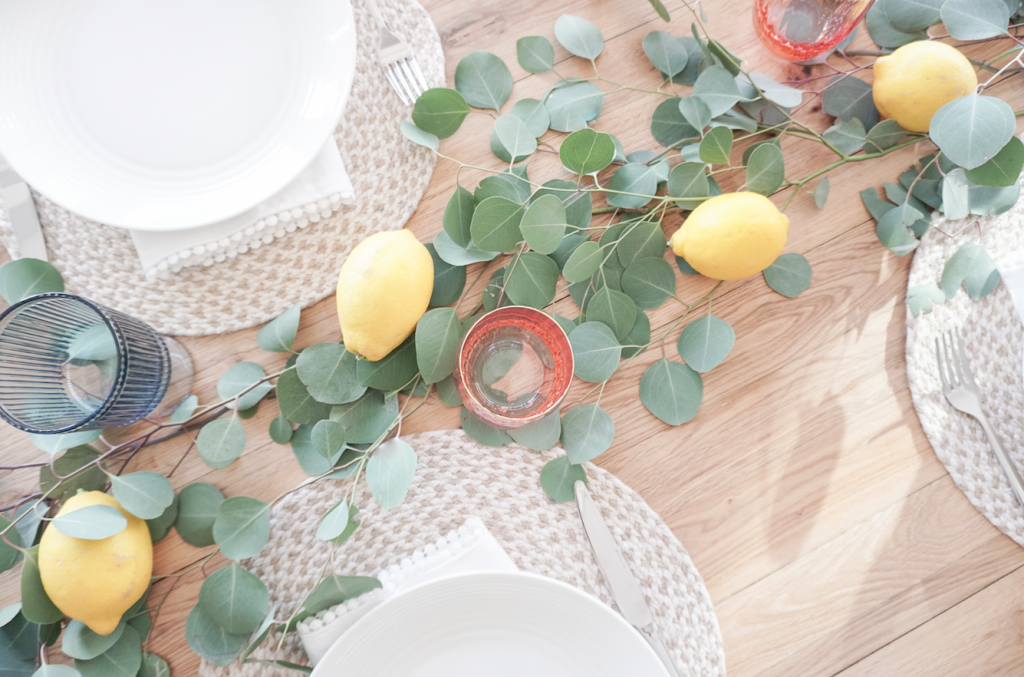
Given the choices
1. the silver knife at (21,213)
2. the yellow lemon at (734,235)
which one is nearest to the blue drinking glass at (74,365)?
the silver knife at (21,213)

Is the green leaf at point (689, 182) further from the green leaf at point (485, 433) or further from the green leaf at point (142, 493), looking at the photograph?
the green leaf at point (142, 493)

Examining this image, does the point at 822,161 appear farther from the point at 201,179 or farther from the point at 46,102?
the point at 46,102

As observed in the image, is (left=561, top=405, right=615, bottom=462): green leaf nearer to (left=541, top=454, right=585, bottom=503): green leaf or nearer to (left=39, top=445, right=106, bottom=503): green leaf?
(left=541, top=454, right=585, bottom=503): green leaf

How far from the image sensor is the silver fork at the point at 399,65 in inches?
25.0

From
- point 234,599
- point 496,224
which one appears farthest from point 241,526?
point 496,224

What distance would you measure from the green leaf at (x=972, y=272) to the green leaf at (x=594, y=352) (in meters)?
0.39

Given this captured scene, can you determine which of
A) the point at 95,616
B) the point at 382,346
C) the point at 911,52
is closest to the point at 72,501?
the point at 95,616

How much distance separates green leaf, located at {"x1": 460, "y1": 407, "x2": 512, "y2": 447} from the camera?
0.63m

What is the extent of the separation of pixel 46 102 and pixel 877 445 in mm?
915

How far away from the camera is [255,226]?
604 millimetres

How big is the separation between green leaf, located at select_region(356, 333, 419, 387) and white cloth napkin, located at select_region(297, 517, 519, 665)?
6.3 inches

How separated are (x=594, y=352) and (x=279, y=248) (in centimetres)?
35

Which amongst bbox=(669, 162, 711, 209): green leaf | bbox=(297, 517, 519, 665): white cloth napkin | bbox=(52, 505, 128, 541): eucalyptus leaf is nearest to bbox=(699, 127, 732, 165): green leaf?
bbox=(669, 162, 711, 209): green leaf

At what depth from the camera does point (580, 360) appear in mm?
625
